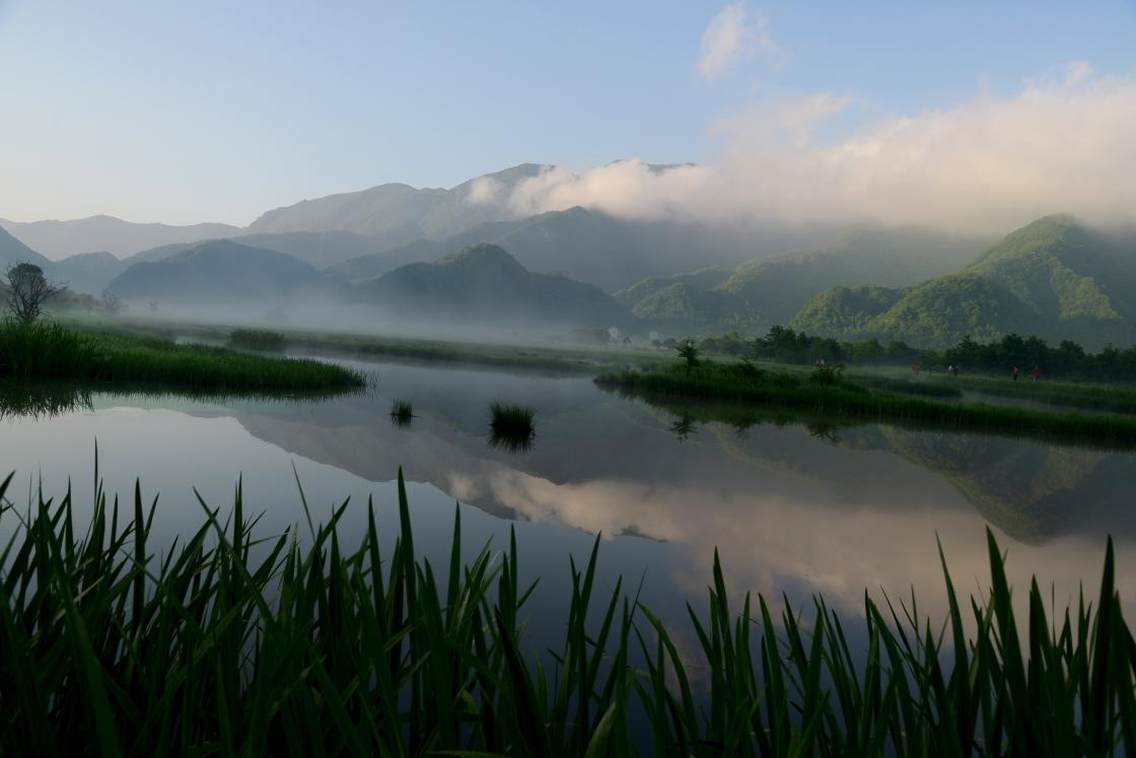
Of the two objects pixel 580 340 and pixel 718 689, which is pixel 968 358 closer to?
pixel 718 689

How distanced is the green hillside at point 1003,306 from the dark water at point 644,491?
Answer: 124m

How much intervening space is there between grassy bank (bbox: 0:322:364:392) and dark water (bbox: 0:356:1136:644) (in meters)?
3.47

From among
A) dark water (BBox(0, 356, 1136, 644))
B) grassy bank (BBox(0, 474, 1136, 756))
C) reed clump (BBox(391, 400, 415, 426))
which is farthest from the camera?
reed clump (BBox(391, 400, 415, 426))

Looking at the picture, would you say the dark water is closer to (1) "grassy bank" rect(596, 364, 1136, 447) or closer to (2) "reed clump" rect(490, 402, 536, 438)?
(2) "reed clump" rect(490, 402, 536, 438)

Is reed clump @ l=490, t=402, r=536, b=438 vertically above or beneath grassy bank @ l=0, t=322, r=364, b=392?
beneath

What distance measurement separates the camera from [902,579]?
5848 millimetres

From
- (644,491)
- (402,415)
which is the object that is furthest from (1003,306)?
(644,491)

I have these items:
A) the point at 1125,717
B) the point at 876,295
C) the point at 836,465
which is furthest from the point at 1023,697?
the point at 876,295

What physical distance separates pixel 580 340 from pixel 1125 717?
573ft

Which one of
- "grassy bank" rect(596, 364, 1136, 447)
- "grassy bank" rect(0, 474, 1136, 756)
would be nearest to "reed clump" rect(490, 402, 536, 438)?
"grassy bank" rect(0, 474, 1136, 756)

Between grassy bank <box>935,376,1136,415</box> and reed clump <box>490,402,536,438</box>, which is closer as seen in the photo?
reed clump <box>490,402,536,438</box>

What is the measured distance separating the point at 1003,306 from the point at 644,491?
503 ft

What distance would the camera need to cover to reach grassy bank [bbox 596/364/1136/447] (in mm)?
21891

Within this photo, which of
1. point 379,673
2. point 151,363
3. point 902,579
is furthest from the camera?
point 151,363
